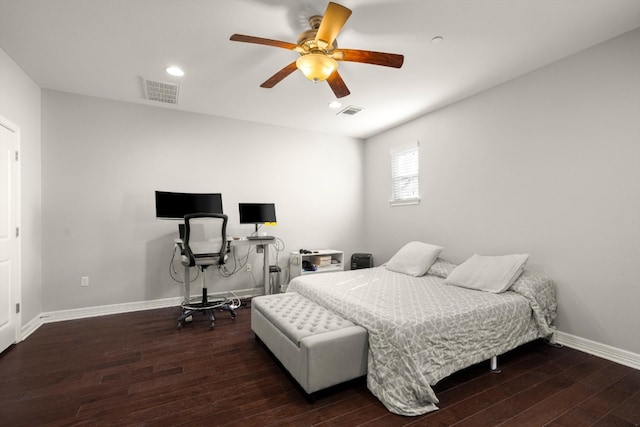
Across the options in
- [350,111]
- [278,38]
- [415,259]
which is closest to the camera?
[278,38]

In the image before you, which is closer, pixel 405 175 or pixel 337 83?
pixel 337 83

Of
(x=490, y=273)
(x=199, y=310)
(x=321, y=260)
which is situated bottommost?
(x=199, y=310)

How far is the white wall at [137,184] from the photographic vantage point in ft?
11.6

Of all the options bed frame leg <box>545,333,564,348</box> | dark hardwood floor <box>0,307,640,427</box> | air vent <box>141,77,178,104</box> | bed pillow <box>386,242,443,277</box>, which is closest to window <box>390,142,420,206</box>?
bed pillow <box>386,242,443,277</box>

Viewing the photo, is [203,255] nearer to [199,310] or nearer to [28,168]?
[199,310]

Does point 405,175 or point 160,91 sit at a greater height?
point 160,91

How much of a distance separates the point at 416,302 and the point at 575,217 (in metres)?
1.76

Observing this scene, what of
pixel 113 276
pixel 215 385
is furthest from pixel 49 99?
pixel 215 385

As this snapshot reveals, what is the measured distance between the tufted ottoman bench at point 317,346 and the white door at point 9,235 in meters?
2.42

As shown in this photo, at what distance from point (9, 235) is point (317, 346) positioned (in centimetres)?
309

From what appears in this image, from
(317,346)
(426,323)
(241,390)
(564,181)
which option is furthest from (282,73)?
(564,181)

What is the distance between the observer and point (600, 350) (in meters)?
2.56

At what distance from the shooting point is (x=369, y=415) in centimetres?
179

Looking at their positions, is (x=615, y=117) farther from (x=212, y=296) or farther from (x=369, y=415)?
(x=212, y=296)
